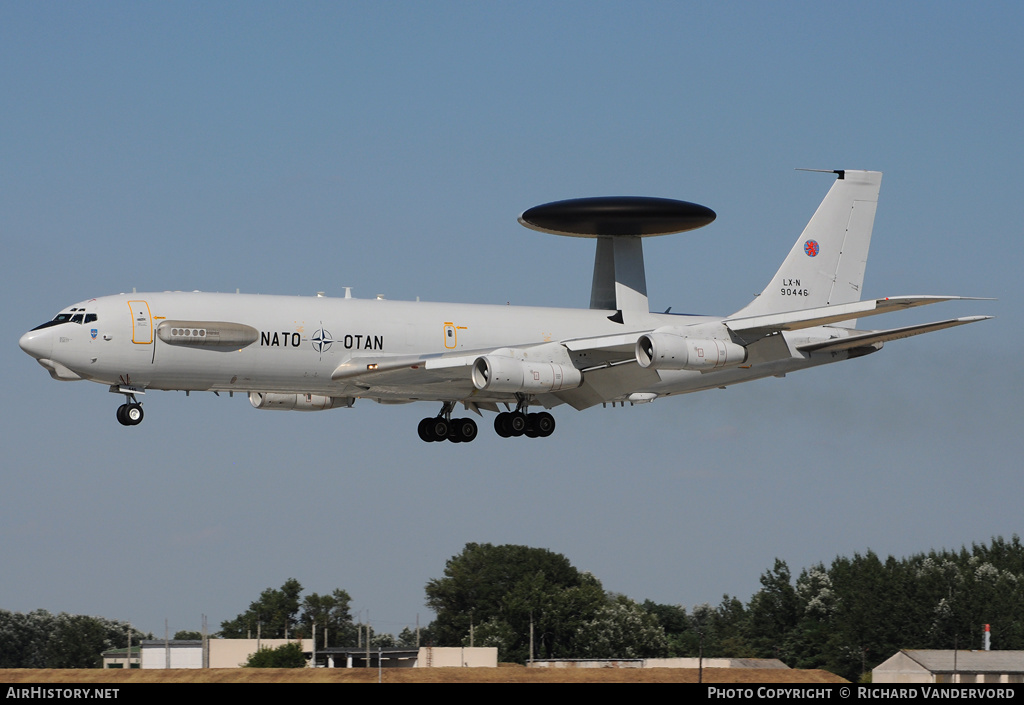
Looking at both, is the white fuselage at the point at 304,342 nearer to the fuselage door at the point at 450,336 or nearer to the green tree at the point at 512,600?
the fuselage door at the point at 450,336

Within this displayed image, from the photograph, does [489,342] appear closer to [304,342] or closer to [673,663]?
[304,342]

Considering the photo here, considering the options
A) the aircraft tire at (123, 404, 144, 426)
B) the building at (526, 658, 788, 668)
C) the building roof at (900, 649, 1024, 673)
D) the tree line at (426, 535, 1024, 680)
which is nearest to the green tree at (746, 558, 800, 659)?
the tree line at (426, 535, 1024, 680)

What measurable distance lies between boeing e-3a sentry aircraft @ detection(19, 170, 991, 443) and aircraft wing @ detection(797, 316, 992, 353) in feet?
0.30

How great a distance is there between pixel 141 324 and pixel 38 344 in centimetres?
348

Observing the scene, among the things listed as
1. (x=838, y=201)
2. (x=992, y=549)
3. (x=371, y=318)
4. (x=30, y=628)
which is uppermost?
(x=838, y=201)

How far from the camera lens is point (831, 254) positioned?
61469 mm

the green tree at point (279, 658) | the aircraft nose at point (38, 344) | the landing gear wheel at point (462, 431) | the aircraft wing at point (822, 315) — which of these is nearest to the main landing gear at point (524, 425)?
the landing gear wheel at point (462, 431)

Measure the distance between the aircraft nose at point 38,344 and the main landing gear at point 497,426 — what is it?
53.5 feet

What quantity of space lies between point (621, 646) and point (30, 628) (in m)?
69.1

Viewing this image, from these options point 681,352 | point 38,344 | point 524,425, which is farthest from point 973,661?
point 38,344

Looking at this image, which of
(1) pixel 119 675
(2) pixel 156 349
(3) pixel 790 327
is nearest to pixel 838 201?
(3) pixel 790 327
